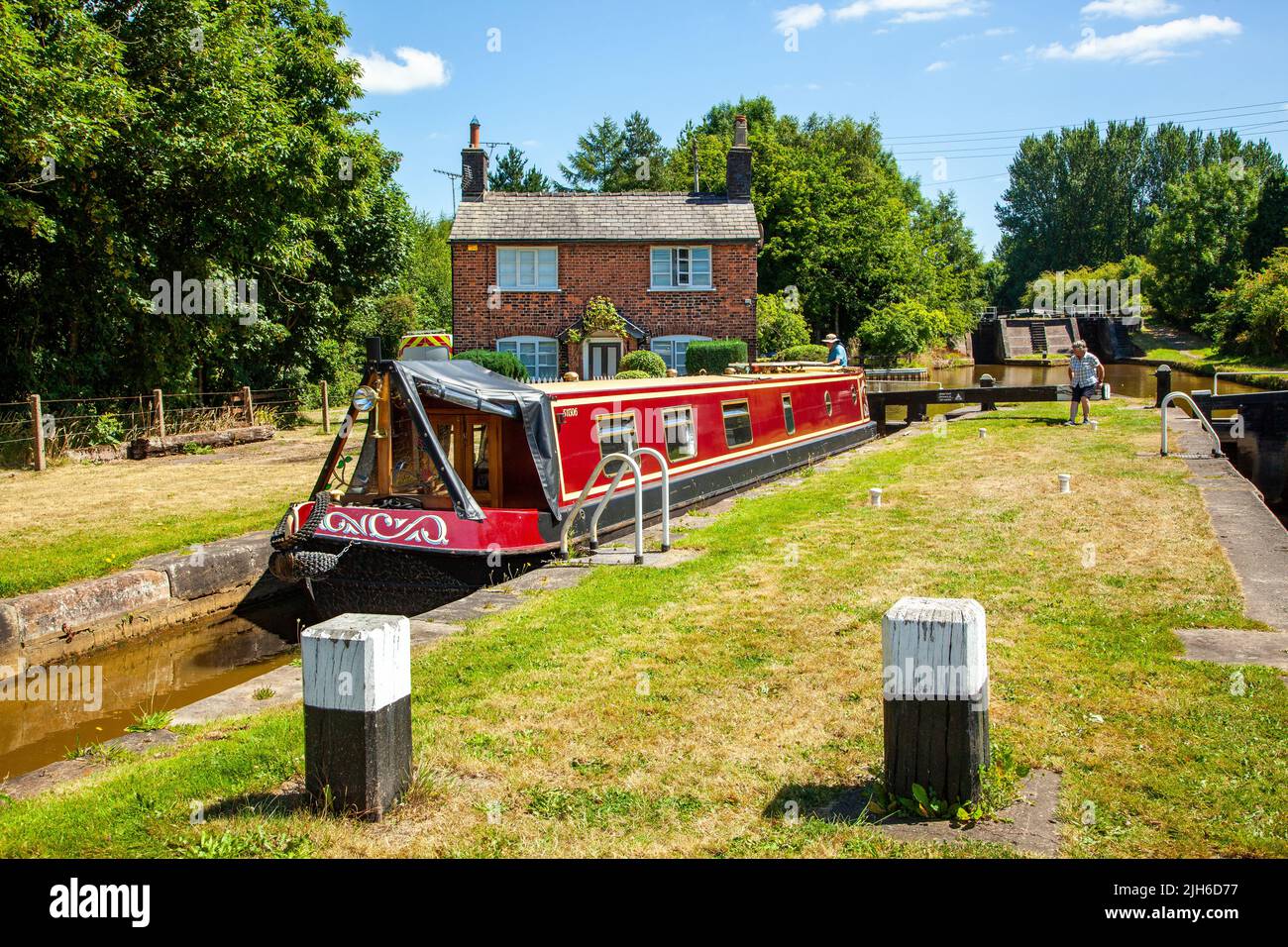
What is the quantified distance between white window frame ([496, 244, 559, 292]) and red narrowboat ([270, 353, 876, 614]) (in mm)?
19071

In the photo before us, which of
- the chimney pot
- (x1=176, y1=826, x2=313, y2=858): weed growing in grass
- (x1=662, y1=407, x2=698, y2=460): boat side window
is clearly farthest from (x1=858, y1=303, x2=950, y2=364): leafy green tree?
(x1=176, y1=826, x2=313, y2=858): weed growing in grass

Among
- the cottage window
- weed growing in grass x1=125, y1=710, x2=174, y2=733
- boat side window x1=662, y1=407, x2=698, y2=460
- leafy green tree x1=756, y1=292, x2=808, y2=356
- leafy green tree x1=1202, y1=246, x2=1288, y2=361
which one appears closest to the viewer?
weed growing in grass x1=125, y1=710, x2=174, y2=733

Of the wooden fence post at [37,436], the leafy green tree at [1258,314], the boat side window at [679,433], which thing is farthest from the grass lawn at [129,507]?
the leafy green tree at [1258,314]

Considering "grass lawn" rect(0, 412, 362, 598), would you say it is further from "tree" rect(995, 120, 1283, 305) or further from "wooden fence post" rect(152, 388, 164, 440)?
"tree" rect(995, 120, 1283, 305)

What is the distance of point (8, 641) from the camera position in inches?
316

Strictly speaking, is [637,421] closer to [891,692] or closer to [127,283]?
[891,692]

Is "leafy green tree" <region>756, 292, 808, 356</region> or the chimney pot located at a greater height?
the chimney pot

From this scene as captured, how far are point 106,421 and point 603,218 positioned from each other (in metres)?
16.8

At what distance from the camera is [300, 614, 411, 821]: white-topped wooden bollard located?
383 cm

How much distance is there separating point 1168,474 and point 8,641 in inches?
466

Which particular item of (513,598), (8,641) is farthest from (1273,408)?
(8,641)

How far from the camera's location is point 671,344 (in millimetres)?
30953

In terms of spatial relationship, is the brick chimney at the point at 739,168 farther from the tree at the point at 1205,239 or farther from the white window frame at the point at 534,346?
the tree at the point at 1205,239

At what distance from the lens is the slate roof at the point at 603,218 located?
30484 mm
